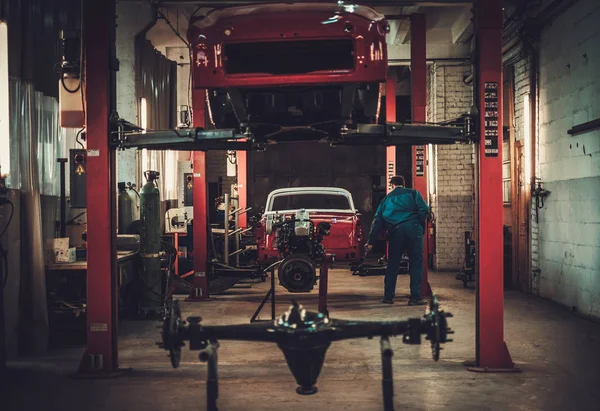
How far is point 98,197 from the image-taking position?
201 inches

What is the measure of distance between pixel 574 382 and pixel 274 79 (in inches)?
130

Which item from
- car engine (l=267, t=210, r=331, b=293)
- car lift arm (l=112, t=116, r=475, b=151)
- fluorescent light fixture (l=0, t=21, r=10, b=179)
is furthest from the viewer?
car engine (l=267, t=210, r=331, b=293)

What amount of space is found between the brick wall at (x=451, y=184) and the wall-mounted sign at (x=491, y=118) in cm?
763

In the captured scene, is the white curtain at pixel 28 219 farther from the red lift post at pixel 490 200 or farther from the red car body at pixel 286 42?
the red lift post at pixel 490 200

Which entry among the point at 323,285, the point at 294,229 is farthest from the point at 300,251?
the point at 323,285

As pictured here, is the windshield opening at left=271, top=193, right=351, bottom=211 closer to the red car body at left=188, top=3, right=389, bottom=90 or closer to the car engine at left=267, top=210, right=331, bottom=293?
the car engine at left=267, top=210, right=331, bottom=293

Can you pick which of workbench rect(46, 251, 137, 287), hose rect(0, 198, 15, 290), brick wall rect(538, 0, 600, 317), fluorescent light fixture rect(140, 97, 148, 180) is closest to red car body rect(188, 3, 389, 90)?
hose rect(0, 198, 15, 290)

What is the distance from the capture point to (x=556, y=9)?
7.93m

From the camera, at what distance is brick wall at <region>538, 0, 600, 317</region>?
709 cm

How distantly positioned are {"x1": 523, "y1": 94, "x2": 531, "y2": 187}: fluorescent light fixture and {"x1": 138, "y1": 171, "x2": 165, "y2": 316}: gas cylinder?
5341 mm

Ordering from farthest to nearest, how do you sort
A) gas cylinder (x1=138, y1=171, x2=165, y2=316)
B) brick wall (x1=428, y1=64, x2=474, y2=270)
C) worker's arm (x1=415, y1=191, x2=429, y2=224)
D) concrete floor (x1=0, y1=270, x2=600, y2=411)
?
brick wall (x1=428, y1=64, x2=474, y2=270) → worker's arm (x1=415, y1=191, x2=429, y2=224) → gas cylinder (x1=138, y1=171, x2=165, y2=316) → concrete floor (x1=0, y1=270, x2=600, y2=411)

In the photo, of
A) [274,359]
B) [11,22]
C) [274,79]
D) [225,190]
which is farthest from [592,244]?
[225,190]

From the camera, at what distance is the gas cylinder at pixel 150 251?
297 inches

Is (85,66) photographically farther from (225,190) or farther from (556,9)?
(225,190)
